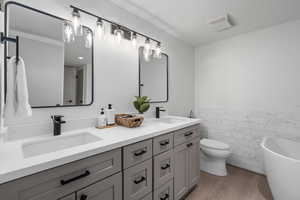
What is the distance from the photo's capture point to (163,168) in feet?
4.26

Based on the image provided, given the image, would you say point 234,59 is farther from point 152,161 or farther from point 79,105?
point 79,105

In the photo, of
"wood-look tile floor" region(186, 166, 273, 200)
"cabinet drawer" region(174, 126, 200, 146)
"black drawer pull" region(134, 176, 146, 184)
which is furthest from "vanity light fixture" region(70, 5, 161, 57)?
"wood-look tile floor" region(186, 166, 273, 200)

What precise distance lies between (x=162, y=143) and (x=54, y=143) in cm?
89

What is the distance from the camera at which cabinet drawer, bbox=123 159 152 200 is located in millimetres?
988

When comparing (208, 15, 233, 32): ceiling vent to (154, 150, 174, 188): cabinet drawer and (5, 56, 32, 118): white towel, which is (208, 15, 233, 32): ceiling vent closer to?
(154, 150, 174, 188): cabinet drawer

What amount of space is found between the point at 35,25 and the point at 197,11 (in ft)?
5.69

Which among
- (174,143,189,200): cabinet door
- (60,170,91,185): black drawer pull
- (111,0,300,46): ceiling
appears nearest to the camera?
(60,170,91,185): black drawer pull

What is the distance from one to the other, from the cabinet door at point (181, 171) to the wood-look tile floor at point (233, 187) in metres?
0.26

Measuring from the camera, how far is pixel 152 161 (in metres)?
1.19

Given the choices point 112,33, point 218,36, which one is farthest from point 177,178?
point 218,36

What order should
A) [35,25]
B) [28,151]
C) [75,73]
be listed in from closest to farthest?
[28,151]
[35,25]
[75,73]

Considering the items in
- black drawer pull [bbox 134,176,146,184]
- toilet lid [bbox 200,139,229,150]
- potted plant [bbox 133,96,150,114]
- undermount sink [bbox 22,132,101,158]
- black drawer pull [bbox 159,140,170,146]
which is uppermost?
potted plant [bbox 133,96,150,114]

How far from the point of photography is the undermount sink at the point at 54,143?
3.07ft

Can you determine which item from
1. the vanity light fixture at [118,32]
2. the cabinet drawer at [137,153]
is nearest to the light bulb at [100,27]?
the vanity light fixture at [118,32]
